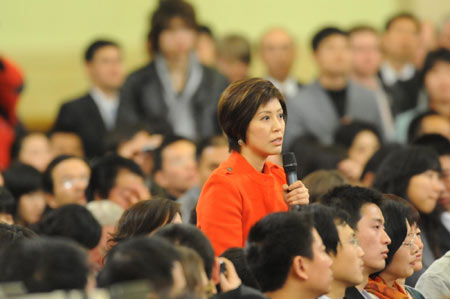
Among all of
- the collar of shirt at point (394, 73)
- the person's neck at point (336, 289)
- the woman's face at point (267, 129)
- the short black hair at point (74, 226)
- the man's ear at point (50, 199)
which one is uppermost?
the woman's face at point (267, 129)

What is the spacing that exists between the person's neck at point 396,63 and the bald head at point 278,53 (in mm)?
867

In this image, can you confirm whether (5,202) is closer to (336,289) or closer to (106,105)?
(336,289)

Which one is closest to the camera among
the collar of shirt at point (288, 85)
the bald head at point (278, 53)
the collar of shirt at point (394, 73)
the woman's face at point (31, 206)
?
the woman's face at point (31, 206)

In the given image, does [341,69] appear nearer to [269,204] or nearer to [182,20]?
[182,20]

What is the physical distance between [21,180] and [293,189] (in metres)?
2.15

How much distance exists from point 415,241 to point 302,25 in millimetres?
6102

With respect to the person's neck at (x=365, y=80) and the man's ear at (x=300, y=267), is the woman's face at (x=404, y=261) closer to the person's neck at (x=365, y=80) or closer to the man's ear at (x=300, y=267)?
the man's ear at (x=300, y=267)

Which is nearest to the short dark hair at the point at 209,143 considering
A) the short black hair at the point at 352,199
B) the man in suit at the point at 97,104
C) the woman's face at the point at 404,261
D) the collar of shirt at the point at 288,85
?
the man in suit at the point at 97,104

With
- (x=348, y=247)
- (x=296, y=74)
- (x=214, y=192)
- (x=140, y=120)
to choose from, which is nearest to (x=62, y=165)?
(x=140, y=120)

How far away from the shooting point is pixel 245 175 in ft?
11.8

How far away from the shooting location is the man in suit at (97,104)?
271 inches

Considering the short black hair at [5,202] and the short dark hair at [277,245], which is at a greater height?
the short dark hair at [277,245]

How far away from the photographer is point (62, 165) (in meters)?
5.35

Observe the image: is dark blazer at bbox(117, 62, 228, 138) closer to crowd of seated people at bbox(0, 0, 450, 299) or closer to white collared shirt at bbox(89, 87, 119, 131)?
crowd of seated people at bbox(0, 0, 450, 299)
